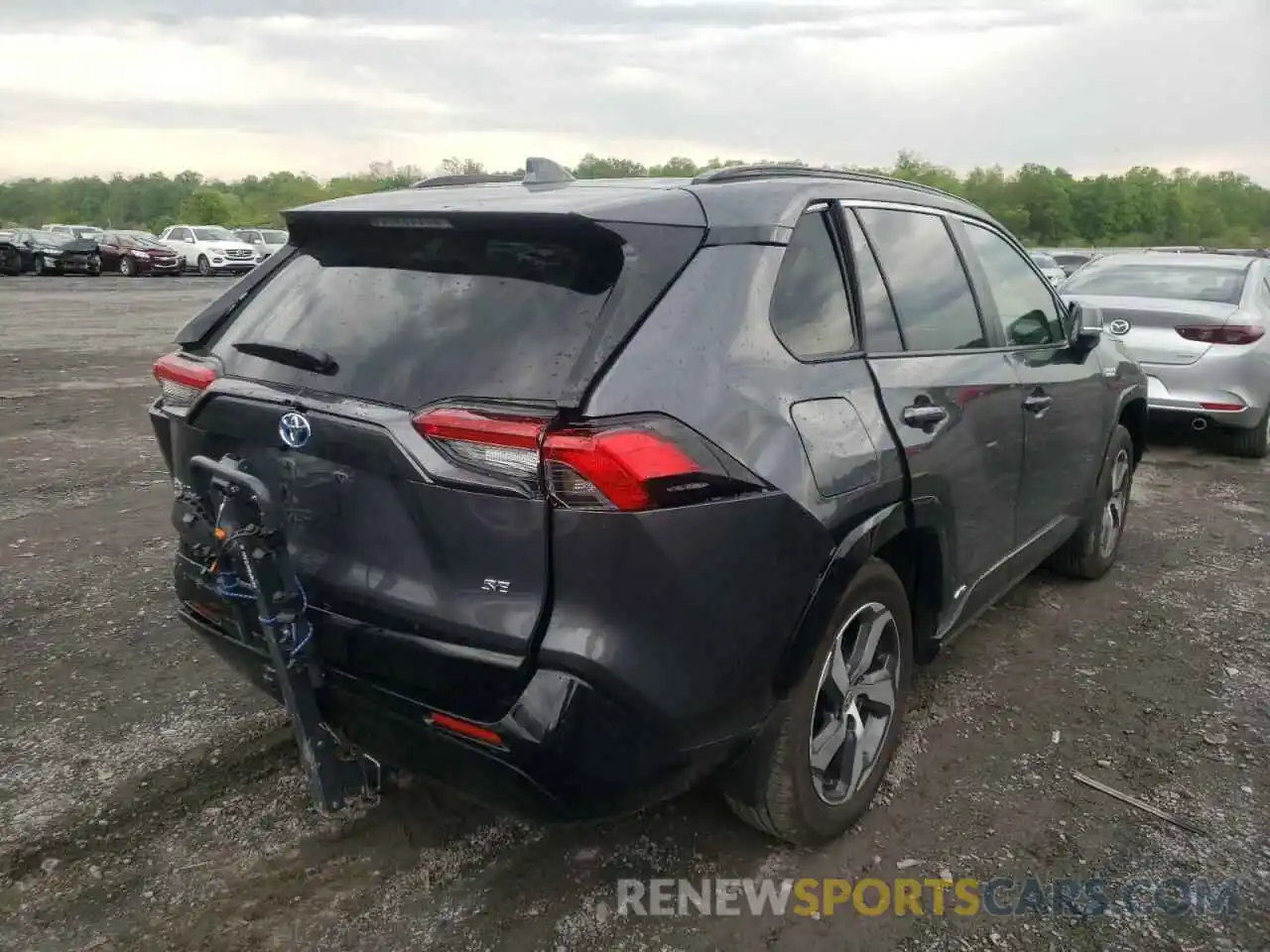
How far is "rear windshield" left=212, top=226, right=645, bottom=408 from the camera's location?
219 cm

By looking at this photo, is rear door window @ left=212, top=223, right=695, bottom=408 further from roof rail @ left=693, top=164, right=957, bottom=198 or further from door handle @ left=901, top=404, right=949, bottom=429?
door handle @ left=901, top=404, right=949, bottom=429

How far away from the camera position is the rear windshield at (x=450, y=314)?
7.17ft

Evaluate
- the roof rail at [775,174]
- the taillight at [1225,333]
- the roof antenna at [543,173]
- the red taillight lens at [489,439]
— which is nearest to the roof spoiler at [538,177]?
the roof antenna at [543,173]

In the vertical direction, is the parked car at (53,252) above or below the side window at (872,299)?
below

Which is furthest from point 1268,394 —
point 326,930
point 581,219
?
point 326,930

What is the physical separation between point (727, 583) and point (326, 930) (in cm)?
132

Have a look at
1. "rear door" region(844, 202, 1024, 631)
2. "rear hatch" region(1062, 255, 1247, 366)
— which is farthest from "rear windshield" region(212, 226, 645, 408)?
"rear hatch" region(1062, 255, 1247, 366)

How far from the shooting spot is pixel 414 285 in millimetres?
2439

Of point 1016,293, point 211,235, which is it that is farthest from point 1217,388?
point 211,235

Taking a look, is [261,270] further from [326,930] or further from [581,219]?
[326,930]

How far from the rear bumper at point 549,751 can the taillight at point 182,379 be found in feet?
2.90

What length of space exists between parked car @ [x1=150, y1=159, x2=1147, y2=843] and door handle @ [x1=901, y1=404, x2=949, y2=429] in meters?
0.04

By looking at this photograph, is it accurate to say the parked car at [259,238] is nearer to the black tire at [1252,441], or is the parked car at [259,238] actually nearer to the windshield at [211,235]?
the windshield at [211,235]

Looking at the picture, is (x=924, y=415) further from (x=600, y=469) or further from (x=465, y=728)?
(x=465, y=728)
